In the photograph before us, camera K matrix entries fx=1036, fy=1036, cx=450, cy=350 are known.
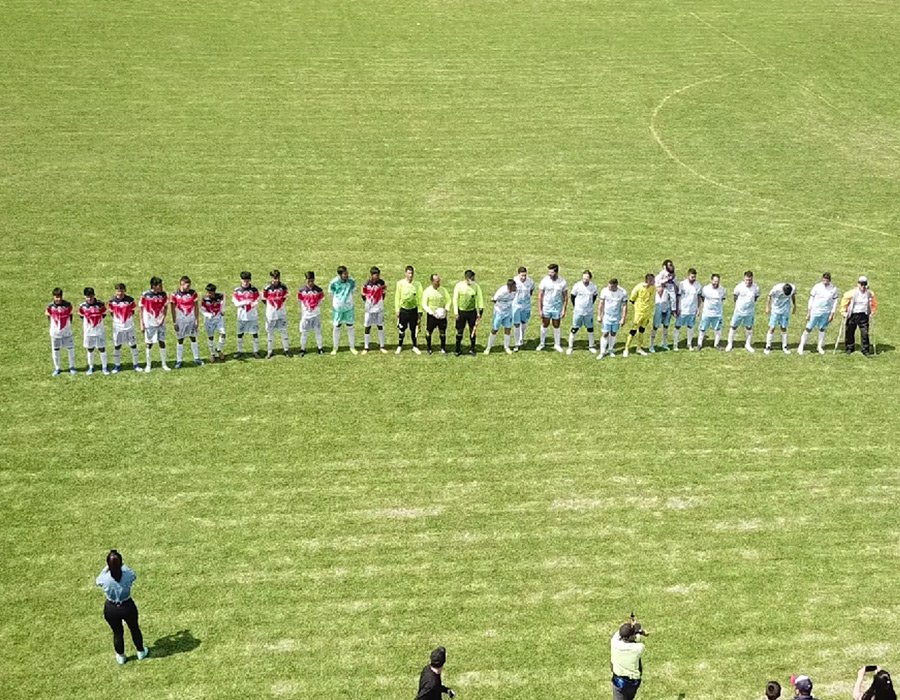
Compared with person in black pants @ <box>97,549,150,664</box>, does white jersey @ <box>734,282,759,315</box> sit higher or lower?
higher

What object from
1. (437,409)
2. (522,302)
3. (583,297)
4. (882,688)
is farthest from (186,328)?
(882,688)

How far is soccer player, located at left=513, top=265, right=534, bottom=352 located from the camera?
2445 cm

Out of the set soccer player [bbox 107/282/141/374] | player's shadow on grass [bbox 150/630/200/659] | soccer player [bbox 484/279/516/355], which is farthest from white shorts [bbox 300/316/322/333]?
player's shadow on grass [bbox 150/630/200/659]

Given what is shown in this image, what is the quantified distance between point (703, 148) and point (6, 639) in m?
30.3

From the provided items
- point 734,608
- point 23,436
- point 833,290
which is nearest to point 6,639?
point 23,436

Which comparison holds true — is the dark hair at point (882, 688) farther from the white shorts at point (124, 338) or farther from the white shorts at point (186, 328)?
the white shorts at point (124, 338)

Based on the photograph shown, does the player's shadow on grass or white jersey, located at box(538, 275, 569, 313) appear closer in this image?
the player's shadow on grass

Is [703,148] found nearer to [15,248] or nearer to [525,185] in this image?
[525,185]

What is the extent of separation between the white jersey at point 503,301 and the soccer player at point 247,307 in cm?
556

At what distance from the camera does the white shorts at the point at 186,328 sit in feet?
76.9

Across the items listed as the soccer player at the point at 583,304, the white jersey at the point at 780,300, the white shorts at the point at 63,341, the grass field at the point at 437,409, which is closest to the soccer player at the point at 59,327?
the white shorts at the point at 63,341

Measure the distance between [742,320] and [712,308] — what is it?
956mm

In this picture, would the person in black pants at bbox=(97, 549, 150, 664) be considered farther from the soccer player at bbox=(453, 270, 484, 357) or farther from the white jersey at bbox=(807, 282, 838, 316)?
the white jersey at bbox=(807, 282, 838, 316)

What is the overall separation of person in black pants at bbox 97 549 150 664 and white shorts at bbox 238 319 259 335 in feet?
32.0
